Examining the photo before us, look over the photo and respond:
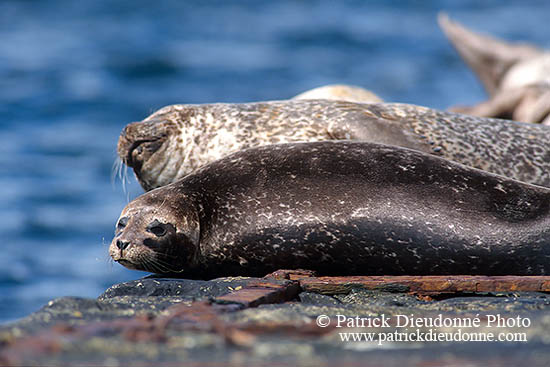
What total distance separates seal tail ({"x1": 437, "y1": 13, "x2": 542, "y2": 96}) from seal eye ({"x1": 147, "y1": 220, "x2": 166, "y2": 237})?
32.1 ft

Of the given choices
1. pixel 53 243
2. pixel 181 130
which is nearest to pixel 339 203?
pixel 181 130

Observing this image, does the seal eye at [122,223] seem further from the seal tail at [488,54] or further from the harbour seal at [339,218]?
the seal tail at [488,54]

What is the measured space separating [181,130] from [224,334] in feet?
→ 13.6

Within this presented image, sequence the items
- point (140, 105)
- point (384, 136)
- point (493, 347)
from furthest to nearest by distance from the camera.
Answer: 1. point (140, 105)
2. point (384, 136)
3. point (493, 347)

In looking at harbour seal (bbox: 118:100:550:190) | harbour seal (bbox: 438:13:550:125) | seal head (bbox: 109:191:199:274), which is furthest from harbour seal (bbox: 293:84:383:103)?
seal head (bbox: 109:191:199:274)

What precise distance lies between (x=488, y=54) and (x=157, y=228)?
34.0 ft

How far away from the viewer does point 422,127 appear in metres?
6.14

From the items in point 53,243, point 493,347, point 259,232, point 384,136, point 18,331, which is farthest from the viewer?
point 53,243

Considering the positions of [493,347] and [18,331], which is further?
[18,331]

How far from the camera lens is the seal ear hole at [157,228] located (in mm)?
4809

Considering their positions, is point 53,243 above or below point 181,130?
above

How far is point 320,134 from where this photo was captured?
616 cm

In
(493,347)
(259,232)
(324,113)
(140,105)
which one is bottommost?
(493,347)

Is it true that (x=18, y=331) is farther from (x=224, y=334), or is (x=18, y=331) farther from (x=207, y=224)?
(x=207, y=224)
